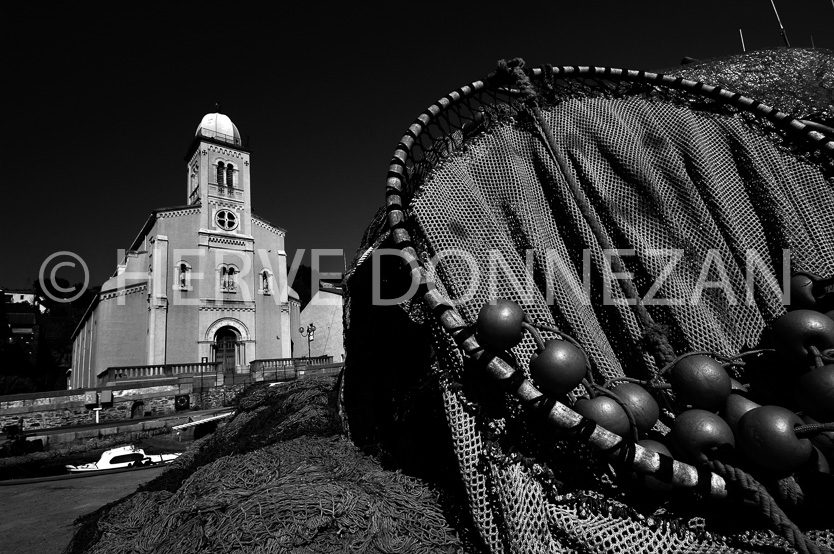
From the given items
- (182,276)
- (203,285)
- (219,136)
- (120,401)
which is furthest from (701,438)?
(219,136)

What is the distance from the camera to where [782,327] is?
181 cm

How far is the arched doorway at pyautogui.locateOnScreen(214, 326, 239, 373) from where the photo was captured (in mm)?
25172

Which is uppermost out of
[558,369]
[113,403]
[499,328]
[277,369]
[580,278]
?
[580,278]

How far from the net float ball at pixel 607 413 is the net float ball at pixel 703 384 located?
15.1 inches

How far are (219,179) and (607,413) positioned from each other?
2977 centimetres

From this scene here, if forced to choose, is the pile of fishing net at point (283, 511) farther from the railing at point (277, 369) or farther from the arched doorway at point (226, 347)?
the arched doorway at point (226, 347)

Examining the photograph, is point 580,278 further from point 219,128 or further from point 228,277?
point 219,128

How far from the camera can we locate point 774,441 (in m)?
1.42

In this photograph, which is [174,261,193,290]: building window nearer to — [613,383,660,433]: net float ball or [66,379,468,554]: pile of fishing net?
[66,379,468,554]: pile of fishing net

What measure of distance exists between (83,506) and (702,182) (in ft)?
15.5

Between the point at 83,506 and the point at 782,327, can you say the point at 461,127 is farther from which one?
the point at 83,506

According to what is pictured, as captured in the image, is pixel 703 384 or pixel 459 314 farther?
pixel 459 314

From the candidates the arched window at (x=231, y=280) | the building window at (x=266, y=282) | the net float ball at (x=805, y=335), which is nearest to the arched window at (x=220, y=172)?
the arched window at (x=231, y=280)

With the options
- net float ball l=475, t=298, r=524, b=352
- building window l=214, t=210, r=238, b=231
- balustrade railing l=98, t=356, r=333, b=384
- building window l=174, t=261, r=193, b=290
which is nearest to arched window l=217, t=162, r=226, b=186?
building window l=214, t=210, r=238, b=231
